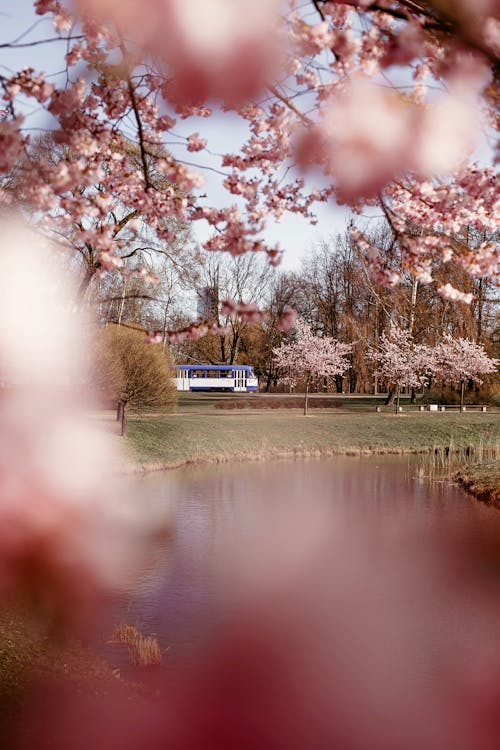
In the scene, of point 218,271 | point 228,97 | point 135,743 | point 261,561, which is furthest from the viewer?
point 218,271

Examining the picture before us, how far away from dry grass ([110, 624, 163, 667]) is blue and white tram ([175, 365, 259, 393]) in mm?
46594

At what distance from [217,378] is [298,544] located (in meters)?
42.4

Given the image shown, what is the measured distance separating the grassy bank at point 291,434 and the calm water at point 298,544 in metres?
1.78

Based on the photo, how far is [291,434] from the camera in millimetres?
28812

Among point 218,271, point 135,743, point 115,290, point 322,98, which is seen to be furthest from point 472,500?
point 218,271

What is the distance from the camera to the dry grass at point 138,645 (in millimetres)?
8871

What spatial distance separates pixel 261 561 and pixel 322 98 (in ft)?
31.4

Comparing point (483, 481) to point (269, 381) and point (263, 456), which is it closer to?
point (263, 456)

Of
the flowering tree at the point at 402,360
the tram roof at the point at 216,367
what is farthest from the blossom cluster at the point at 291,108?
the tram roof at the point at 216,367

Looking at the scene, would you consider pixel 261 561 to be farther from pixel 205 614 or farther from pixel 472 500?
pixel 472 500

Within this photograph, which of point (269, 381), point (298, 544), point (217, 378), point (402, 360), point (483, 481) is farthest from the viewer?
point (269, 381)

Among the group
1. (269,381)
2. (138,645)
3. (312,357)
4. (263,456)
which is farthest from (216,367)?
(138,645)

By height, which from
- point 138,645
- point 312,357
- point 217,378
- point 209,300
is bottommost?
point 138,645

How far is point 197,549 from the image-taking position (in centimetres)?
1412
